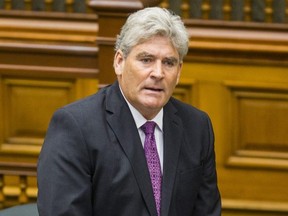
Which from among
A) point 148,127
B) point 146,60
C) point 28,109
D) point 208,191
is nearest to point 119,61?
point 146,60

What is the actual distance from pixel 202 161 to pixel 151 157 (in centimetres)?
16

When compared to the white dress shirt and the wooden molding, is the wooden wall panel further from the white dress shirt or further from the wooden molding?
the white dress shirt

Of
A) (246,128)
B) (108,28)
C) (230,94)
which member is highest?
(108,28)

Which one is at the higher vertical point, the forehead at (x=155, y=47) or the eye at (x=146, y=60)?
the forehead at (x=155, y=47)

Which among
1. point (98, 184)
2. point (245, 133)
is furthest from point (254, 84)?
point (98, 184)

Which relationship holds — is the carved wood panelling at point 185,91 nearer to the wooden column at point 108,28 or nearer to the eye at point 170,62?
the wooden column at point 108,28

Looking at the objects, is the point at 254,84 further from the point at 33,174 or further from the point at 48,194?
the point at 48,194

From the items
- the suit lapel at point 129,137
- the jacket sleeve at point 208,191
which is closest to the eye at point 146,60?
the suit lapel at point 129,137

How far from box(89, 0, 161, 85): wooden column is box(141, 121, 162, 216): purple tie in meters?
1.16

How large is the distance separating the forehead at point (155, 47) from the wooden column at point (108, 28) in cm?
124

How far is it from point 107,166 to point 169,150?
20 centimetres

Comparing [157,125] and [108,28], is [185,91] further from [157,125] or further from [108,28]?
[157,125]

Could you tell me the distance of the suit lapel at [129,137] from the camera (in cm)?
219

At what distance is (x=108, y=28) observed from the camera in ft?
11.3
